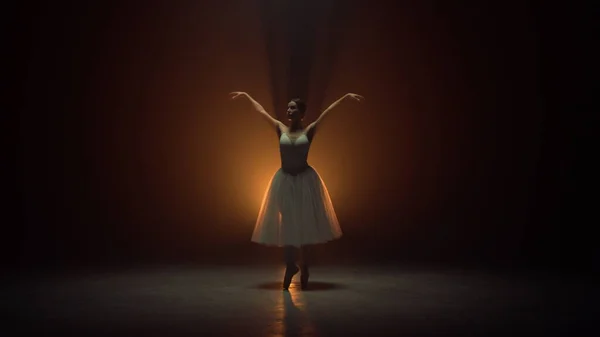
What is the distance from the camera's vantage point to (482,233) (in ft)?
23.2

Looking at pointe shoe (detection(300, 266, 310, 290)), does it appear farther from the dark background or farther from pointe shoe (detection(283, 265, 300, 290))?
the dark background

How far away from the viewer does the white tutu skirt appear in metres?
5.51

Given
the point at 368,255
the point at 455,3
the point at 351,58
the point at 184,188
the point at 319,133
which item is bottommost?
the point at 368,255

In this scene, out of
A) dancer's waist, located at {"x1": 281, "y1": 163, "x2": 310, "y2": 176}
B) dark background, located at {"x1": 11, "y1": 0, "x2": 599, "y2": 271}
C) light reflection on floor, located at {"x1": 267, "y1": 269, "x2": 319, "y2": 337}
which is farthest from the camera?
dark background, located at {"x1": 11, "y1": 0, "x2": 599, "y2": 271}

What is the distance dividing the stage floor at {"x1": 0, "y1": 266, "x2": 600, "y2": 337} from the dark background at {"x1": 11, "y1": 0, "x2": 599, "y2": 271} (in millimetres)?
773

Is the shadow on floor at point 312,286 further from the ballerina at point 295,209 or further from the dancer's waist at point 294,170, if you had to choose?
the dancer's waist at point 294,170

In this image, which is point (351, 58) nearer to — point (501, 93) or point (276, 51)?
point (276, 51)

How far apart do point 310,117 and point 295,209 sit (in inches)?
61.8

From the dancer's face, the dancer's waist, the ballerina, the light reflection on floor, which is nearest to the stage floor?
the light reflection on floor

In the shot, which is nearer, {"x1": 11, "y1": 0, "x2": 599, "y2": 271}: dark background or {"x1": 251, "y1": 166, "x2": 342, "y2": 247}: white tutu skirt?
{"x1": 251, "y1": 166, "x2": 342, "y2": 247}: white tutu skirt

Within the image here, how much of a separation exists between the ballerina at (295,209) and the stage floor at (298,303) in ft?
0.97

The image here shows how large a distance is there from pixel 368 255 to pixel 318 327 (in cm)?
292

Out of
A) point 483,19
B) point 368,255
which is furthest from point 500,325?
point 483,19

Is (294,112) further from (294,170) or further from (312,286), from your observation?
(312,286)
